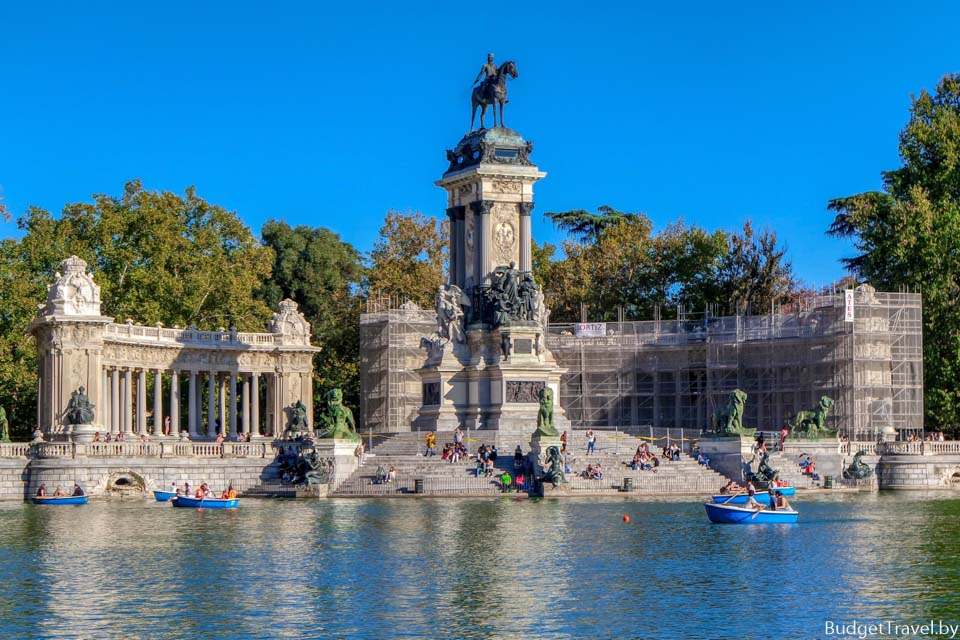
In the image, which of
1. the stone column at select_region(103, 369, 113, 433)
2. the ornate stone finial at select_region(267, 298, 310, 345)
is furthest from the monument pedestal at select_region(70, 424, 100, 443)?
the ornate stone finial at select_region(267, 298, 310, 345)

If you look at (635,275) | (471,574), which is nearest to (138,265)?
(635,275)

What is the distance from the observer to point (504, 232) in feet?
232

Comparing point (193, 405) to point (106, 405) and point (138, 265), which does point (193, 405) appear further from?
point (138, 265)

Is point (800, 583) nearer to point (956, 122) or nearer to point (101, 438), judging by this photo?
point (101, 438)

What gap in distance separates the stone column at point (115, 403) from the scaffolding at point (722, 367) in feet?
41.9

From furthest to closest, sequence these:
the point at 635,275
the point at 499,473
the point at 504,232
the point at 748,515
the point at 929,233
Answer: the point at 635,275 → the point at 929,233 → the point at 504,232 → the point at 499,473 → the point at 748,515

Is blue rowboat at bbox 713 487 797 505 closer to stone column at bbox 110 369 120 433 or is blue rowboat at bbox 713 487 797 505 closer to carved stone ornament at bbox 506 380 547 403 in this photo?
carved stone ornament at bbox 506 380 547 403

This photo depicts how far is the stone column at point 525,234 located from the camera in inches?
2773

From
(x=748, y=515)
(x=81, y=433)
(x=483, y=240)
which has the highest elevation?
(x=483, y=240)

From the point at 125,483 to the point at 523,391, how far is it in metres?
16.4

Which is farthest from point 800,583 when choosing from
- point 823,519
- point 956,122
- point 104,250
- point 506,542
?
point 104,250

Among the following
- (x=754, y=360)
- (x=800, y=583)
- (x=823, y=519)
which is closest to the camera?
(x=800, y=583)

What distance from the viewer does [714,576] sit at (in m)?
34.5

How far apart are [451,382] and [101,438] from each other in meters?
15.0
